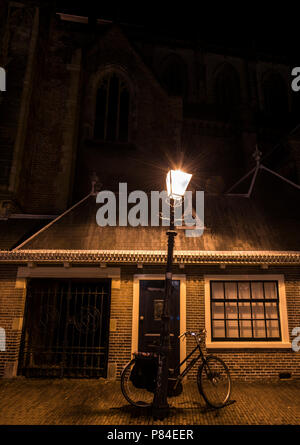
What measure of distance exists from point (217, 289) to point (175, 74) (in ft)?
75.4

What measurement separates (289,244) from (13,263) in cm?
807

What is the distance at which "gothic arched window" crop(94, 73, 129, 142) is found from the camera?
1470cm

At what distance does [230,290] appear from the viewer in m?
7.91

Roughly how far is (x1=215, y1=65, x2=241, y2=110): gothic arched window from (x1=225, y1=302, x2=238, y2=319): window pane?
20.8 metres

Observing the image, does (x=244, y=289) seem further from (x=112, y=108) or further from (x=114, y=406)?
(x=112, y=108)

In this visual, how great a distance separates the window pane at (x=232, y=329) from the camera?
7777mm

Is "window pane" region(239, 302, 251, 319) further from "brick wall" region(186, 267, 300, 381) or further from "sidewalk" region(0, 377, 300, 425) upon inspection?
"sidewalk" region(0, 377, 300, 425)

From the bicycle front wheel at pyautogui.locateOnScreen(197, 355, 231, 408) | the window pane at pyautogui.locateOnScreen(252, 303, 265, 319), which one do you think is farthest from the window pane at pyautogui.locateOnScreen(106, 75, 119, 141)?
the bicycle front wheel at pyautogui.locateOnScreen(197, 355, 231, 408)

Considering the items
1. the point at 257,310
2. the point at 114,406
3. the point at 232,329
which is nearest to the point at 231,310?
the point at 232,329

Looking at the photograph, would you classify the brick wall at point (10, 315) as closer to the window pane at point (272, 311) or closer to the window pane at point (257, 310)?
the window pane at point (257, 310)
